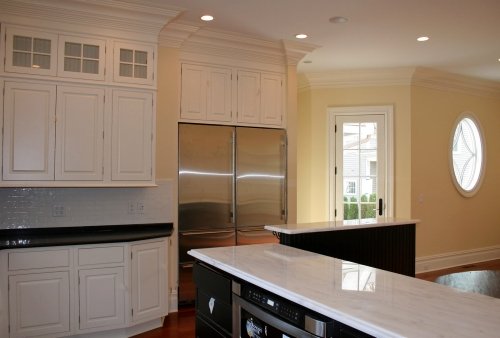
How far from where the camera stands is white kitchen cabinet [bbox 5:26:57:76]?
3398 millimetres

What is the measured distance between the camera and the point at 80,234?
3.68 metres

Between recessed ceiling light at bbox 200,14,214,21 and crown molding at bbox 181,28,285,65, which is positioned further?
crown molding at bbox 181,28,285,65

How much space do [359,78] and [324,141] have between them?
100cm

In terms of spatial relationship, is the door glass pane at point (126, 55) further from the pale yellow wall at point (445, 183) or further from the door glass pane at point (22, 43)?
the pale yellow wall at point (445, 183)

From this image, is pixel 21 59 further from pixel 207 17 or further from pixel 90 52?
pixel 207 17

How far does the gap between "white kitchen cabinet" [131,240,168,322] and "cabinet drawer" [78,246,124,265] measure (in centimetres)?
12

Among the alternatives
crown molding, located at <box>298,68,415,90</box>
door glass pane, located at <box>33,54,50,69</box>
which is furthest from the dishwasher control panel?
crown molding, located at <box>298,68,415,90</box>

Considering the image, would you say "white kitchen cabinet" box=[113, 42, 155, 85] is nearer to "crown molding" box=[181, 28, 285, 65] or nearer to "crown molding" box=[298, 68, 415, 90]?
"crown molding" box=[181, 28, 285, 65]

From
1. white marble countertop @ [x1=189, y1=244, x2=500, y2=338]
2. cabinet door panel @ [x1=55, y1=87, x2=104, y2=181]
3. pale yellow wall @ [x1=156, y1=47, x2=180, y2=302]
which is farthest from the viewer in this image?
pale yellow wall @ [x1=156, y1=47, x2=180, y2=302]

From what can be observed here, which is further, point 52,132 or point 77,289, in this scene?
point 52,132

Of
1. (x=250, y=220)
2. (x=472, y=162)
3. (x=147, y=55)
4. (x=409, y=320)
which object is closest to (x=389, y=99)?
(x=472, y=162)

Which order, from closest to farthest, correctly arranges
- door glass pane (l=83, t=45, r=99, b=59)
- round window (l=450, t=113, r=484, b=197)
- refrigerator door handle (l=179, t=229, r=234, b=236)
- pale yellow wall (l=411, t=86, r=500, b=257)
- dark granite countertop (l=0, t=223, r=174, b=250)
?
dark granite countertop (l=0, t=223, r=174, b=250)
door glass pane (l=83, t=45, r=99, b=59)
refrigerator door handle (l=179, t=229, r=234, b=236)
pale yellow wall (l=411, t=86, r=500, b=257)
round window (l=450, t=113, r=484, b=197)

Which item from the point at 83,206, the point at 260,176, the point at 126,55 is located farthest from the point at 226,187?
the point at 126,55

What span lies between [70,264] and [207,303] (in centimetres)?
143
